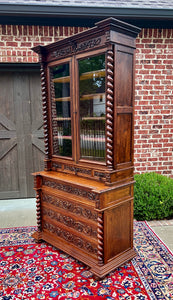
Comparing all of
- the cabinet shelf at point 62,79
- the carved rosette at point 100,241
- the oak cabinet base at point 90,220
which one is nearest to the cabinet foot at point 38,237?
the oak cabinet base at point 90,220

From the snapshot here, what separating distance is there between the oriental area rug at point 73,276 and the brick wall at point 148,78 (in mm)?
1780

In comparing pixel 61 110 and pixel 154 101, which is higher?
pixel 154 101

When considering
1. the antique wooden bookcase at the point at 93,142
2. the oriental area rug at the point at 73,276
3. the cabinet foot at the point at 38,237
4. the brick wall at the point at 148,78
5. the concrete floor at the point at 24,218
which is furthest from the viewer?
the brick wall at the point at 148,78

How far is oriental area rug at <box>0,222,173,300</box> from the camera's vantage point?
2.07 metres

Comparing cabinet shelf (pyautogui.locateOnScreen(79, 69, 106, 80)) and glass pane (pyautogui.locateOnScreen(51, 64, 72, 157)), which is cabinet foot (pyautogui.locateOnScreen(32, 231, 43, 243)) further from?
cabinet shelf (pyautogui.locateOnScreen(79, 69, 106, 80))

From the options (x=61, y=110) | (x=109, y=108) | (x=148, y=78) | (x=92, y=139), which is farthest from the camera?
(x=148, y=78)

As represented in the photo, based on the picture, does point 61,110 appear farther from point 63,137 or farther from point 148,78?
point 148,78

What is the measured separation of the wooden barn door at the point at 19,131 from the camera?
4359 mm

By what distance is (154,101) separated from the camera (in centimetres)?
414

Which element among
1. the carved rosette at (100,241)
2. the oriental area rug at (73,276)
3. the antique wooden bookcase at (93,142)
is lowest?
the oriental area rug at (73,276)

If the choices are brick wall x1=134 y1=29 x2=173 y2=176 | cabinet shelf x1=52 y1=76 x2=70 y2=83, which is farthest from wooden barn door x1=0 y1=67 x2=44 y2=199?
brick wall x1=134 y1=29 x2=173 y2=176

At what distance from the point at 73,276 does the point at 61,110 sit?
1.80 m

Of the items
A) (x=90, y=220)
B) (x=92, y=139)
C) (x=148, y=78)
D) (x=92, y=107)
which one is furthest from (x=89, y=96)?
(x=148, y=78)

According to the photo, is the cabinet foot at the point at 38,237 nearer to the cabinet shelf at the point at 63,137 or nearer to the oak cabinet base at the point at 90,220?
the oak cabinet base at the point at 90,220
